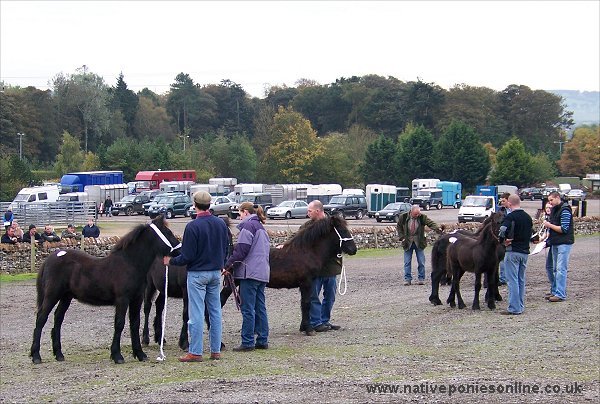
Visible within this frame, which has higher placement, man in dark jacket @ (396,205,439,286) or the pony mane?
the pony mane

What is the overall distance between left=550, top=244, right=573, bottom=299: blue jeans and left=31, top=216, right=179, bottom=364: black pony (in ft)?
28.5

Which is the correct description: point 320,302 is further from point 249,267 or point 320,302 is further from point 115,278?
point 115,278

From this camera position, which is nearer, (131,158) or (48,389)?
(48,389)

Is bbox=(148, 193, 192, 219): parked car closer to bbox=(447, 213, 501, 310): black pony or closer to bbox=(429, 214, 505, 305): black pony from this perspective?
bbox=(429, 214, 505, 305): black pony

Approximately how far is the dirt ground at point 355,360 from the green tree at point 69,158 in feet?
223

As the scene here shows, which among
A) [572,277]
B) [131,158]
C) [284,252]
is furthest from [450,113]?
[284,252]

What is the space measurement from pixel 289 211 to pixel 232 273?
4603 centimetres

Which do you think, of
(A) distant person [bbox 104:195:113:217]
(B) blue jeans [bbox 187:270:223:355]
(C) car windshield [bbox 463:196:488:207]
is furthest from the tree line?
(B) blue jeans [bbox 187:270:223:355]

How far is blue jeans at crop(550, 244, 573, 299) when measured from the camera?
54.8 feet

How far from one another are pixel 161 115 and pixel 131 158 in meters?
37.3

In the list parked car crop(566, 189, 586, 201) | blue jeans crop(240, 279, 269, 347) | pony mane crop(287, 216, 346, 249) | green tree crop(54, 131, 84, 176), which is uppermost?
green tree crop(54, 131, 84, 176)

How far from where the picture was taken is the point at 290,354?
11.3m

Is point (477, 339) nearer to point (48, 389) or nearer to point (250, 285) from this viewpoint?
point (250, 285)

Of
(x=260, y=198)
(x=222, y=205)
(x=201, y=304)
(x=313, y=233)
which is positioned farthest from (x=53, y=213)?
(x=201, y=304)
